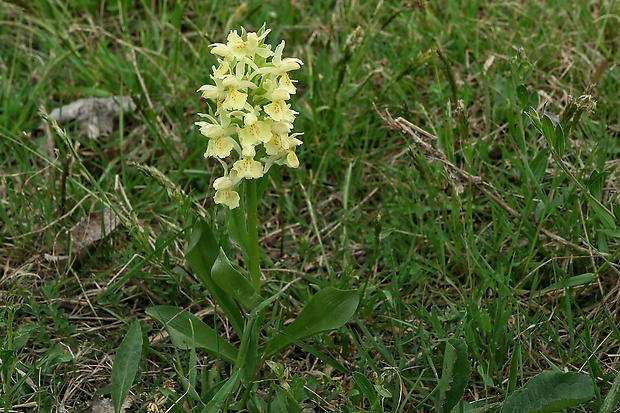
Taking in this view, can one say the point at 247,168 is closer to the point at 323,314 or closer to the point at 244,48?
the point at 244,48

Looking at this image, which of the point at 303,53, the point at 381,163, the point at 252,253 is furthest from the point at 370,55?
the point at 252,253

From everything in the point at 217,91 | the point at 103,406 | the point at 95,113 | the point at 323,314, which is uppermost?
the point at 217,91

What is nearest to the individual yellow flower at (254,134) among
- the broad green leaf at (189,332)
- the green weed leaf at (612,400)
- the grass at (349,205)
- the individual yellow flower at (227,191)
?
the individual yellow flower at (227,191)

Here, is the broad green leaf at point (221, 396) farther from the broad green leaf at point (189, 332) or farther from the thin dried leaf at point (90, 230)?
the thin dried leaf at point (90, 230)

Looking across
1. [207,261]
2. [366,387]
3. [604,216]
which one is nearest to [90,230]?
[207,261]

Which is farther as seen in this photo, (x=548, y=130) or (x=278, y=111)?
(x=548, y=130)

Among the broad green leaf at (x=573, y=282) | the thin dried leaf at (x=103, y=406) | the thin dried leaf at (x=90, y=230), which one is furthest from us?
the thin dried leaf at (x=90, y=230)

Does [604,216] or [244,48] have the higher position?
[244,48]

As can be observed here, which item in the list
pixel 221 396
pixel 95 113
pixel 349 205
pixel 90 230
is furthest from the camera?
pixel 95 113
